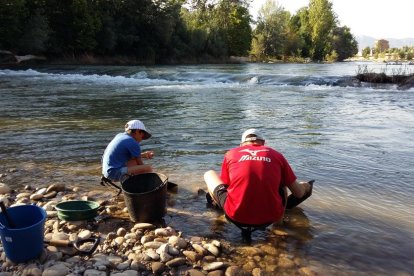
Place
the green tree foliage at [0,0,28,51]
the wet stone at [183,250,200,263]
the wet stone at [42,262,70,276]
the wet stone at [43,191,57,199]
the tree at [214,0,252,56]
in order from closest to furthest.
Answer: the wet stone at [42,262,70,276], the wet stone at [183,250,200,263], the wet stone at [43,191,57,199], the green tree foliage at [0,0,28,51], the tree at [214,0,252,56]

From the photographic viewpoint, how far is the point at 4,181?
6695 millimetres

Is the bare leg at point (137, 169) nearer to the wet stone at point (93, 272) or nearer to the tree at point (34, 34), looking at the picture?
the wet stone at point (93, 272)

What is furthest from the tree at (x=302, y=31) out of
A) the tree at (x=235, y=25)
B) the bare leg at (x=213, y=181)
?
the bare leg at (x=213, y=181)

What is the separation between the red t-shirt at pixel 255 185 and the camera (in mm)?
4281

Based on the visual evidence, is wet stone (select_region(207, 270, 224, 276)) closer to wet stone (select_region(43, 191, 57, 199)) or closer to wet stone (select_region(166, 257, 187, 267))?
wet stone (select_region(166, 257, 187, 267))

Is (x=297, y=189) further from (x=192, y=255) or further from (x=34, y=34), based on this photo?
(x=34, y=34)

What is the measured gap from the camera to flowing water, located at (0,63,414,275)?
4938mm

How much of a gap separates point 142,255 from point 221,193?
118cm

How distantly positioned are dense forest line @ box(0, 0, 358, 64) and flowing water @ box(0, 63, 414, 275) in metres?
21.2

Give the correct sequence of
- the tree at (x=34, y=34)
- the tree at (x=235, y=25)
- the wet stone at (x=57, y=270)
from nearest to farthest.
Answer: the wet stone at (x=57, y=270)
the tree at (x=34, y=34)
the tree at (x=235, y=25)

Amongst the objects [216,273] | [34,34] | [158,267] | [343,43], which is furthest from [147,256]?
[343,43]

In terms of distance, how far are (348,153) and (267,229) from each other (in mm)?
4402

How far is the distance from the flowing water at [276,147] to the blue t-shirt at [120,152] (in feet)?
A: 3.12

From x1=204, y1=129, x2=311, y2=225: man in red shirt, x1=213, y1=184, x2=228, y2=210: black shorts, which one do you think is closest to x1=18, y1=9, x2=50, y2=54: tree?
x1=213, y1=184, x2=228, y2=210: black shorts
